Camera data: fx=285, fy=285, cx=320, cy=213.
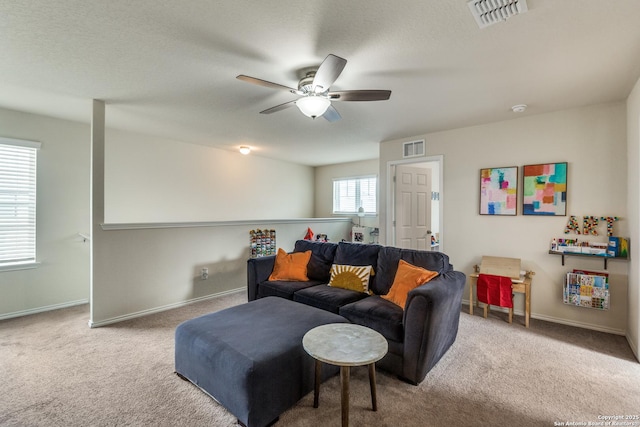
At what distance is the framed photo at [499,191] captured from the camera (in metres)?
3.62

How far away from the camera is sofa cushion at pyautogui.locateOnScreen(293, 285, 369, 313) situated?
276cm

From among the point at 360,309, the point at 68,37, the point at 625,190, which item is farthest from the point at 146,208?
the point at 625,190

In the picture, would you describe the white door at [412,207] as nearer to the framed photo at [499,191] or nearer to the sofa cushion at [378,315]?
the framed photo at [499,191]

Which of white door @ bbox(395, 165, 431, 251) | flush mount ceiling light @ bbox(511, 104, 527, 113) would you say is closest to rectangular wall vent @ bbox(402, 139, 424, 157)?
white door @ bbox(395, 165, 431, 251)

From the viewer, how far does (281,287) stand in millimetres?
3260

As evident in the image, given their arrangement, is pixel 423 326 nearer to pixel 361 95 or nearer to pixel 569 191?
pixel 361 95

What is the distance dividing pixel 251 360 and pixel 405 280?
153 cm

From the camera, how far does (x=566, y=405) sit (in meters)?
1.91

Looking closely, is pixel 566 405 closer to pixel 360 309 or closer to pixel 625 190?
pixel 360 309

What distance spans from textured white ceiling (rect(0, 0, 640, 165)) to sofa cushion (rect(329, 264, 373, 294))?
1.85 m

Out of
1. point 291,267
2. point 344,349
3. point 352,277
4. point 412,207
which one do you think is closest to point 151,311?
point 291,267

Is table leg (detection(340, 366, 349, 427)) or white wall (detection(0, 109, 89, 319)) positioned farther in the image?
white wall (detection(0, 109, 89, 319))

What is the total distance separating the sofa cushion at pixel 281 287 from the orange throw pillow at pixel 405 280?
971 mm

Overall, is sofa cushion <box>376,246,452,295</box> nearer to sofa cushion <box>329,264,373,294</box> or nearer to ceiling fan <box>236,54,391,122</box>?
sofa cushion <box>329,264,373,294</box>
